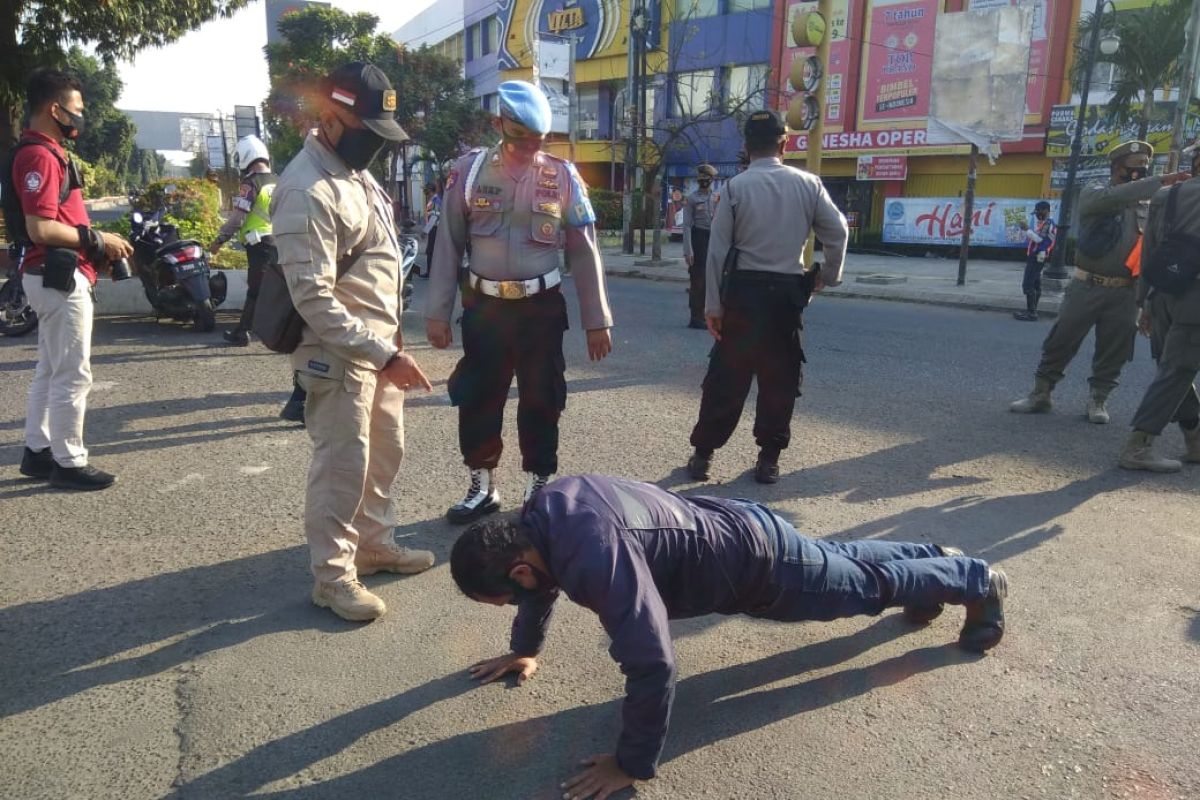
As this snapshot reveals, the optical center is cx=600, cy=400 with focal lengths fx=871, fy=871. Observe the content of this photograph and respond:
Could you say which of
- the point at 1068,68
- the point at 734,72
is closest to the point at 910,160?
the point at 1068,68

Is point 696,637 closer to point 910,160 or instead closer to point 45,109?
point 45,109

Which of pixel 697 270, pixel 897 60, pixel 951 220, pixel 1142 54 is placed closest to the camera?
pixel 697 270

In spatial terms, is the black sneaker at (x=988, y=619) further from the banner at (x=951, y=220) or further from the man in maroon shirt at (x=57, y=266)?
the banner at (x=951, y=220)

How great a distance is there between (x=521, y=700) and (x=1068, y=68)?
84.2ft

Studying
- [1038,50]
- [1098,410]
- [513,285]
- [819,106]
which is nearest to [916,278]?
[819,106]

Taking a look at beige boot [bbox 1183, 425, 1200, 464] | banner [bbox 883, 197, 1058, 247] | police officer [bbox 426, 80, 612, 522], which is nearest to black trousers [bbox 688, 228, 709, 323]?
beige boot [bbox 1183, 425, 1200, 464]

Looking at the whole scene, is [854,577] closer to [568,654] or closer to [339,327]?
[568,654]

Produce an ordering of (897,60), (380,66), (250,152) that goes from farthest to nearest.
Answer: (380,66), (897,60), (250,152)

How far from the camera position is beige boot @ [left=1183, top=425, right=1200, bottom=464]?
5.18 meters

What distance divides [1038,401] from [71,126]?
6.25 meters

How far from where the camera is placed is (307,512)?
3.27 m

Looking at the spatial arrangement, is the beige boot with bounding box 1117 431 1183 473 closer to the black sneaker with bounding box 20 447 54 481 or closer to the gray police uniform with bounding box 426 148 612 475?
the gray police uniform with bounding box 426 148 612 475

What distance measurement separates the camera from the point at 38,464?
4676 millimetres

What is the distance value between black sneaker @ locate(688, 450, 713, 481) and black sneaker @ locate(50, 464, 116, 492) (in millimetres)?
3196
